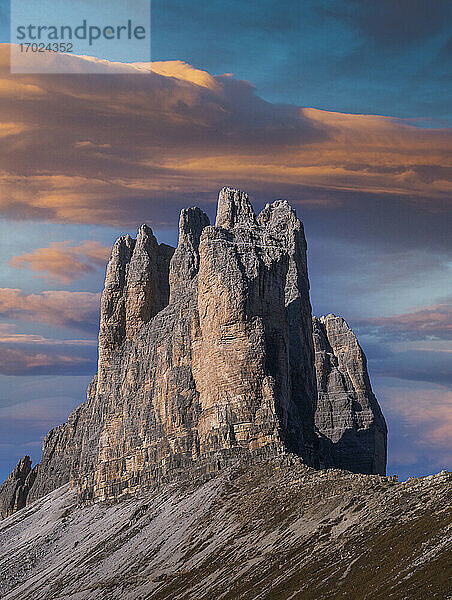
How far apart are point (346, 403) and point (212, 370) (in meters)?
53.6

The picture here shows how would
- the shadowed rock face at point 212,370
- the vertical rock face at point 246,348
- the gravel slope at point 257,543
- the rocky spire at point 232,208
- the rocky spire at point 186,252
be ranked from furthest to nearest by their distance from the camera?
the rocky spire at point 186,252 → the rocky spire at point 232,208 → the shadowed rock face at point 212,370 → the vertical rock face at point 246,348 → the gravel slope at point 257,543

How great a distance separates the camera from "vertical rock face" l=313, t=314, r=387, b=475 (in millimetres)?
166000

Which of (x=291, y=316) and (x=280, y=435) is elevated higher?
(x=291, y=316)

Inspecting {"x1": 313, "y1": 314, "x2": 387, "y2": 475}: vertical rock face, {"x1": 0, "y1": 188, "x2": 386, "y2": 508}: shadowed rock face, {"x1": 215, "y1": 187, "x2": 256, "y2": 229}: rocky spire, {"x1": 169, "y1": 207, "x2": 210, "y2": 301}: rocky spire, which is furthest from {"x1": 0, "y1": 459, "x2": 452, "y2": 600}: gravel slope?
{"x1": 313, "y1": 314, "x2": 387, "y2": 475}: vertical rock face

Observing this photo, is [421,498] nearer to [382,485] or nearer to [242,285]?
[382,485]

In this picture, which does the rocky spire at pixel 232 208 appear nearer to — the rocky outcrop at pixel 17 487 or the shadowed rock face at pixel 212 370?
the shadowed rock face at pixel 212 370

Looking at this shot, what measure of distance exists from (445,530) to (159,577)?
135 ft

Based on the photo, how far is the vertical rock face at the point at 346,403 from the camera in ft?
545

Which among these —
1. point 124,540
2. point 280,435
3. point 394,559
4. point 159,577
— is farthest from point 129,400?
point 394,559

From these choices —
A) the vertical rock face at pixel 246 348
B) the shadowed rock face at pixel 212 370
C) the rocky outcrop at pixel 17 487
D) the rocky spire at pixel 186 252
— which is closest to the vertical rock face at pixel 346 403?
the shadowed rock face at pixel 212 370

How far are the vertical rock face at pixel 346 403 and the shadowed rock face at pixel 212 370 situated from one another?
235 millimetres

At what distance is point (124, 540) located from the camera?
118812mm

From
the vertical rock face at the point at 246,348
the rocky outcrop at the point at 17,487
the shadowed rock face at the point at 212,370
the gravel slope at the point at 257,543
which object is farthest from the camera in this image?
the rocky outcrop at the point at 17,487

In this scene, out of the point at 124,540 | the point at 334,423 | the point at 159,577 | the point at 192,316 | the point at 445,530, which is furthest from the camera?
the point at 334,423
